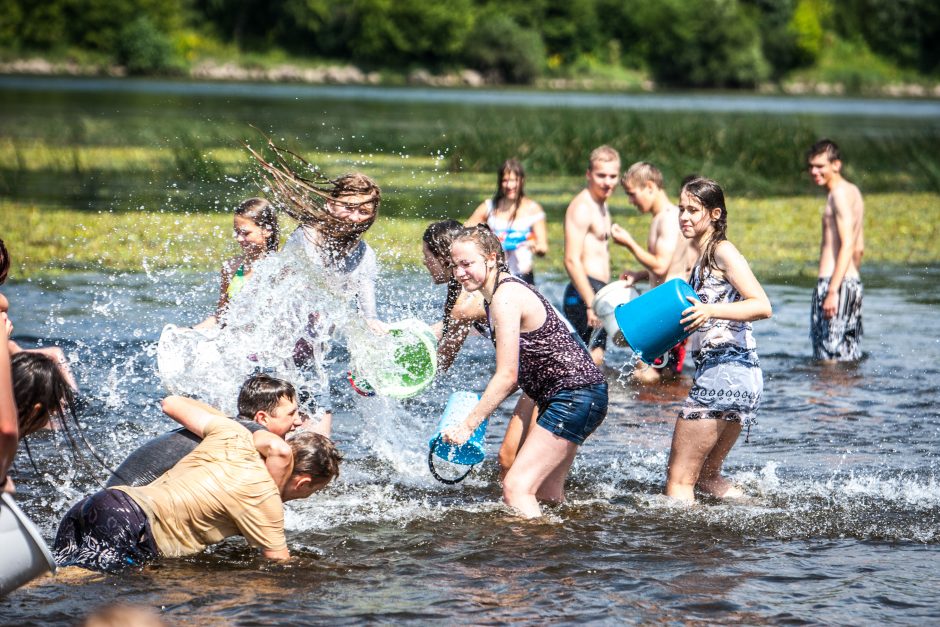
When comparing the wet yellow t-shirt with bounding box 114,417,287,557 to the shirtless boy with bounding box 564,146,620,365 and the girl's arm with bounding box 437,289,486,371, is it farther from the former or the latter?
the shirtless boy with bounding box 564,146,620,365

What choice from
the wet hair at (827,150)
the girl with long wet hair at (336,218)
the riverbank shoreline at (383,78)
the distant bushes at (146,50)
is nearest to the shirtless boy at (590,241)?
the wet hair at (827,150)

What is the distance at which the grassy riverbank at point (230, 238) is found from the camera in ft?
44.5

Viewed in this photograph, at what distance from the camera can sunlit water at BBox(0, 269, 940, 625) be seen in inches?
200

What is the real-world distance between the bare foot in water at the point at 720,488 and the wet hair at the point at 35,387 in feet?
11.5

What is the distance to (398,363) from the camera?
6863 millimetres

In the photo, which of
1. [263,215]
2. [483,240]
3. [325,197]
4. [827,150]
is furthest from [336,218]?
[827,150]

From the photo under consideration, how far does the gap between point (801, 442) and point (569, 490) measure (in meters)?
1.90

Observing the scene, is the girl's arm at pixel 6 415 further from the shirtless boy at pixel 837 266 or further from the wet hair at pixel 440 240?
the shirtless boy at pixel 837 266

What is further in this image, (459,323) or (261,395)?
(459,323)

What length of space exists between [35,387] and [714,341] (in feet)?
10.7

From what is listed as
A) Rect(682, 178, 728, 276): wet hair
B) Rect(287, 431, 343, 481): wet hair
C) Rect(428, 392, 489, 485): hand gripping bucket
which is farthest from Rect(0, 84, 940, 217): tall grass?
Rect(287, 431, 343, 481): wet hair

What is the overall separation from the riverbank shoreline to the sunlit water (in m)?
71.5

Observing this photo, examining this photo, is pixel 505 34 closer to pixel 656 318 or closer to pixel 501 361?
pixel 656 318

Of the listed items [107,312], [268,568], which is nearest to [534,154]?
[107,312]
